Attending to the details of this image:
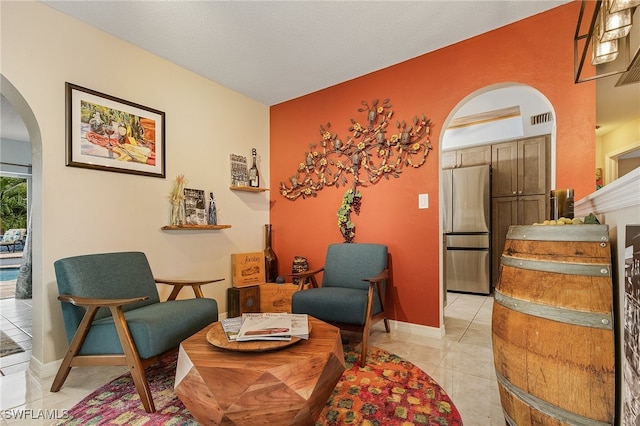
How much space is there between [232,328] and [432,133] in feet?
7.56

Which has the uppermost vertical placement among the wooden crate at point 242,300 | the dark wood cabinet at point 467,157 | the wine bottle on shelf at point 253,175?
the dark wood cabinet at point 467,157

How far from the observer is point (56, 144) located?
218cm

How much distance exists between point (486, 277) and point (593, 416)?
398 centimetres

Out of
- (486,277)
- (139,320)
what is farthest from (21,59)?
(486,277)

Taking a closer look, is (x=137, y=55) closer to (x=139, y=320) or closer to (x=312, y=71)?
(x=312, y=71)

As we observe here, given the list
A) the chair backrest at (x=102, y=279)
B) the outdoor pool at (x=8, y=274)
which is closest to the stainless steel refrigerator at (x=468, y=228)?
the chair backrest at (x=102, y=279)

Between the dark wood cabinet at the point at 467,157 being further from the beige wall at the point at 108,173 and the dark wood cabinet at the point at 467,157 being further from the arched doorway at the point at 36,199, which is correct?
the arched doorway at the point at 36,199

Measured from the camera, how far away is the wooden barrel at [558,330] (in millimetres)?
875

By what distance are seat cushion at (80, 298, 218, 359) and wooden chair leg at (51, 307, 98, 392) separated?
3cm

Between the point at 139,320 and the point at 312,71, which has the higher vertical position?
the point at 312,71

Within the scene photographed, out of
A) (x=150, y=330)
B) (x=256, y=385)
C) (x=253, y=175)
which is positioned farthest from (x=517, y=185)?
(x=150, y=330)

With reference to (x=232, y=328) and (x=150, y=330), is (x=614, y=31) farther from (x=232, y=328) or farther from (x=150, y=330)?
(x=150, y=330)

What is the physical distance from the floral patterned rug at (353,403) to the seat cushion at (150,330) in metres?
0.27

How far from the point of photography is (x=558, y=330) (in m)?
0.94
